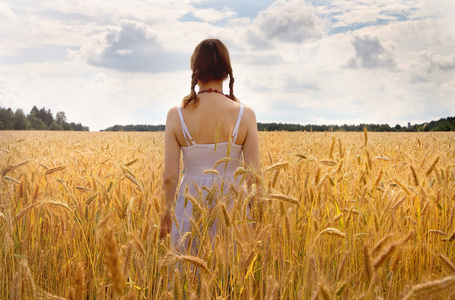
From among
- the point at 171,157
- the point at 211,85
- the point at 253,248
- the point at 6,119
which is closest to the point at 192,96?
the point at 211,85

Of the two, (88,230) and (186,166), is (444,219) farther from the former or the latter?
(88,230)

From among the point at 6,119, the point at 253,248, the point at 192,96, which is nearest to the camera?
the point at 253,248

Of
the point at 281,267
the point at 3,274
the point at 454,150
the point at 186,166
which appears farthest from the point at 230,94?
the point at 454,150

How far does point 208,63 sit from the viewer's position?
8.32 ft

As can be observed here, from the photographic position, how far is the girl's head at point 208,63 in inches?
99.8

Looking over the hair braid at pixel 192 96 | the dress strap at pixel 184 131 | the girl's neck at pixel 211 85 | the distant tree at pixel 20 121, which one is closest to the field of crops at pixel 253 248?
the dress strap at pixel 184 131

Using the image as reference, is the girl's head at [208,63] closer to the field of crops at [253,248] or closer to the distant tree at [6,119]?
the field of crops at [253,248]

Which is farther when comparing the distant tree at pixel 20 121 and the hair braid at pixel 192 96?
the distant tree at pixel 20 121

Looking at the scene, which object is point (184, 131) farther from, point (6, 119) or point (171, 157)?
point (6, 119)

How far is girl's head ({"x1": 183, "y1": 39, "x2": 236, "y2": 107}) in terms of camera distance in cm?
254

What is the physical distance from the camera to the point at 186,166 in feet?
8.92

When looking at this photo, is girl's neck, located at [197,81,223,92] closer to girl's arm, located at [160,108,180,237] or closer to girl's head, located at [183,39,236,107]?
girl's head, located at [183,39,236,107]

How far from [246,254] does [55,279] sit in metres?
1.29

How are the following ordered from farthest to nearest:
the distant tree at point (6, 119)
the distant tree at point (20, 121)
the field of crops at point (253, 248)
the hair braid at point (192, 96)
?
the distant tree at point (20, 121) → the distant tree at point (6, 119) → the hair braid at point (192, 96) → the field of crops at point (253, 248)
